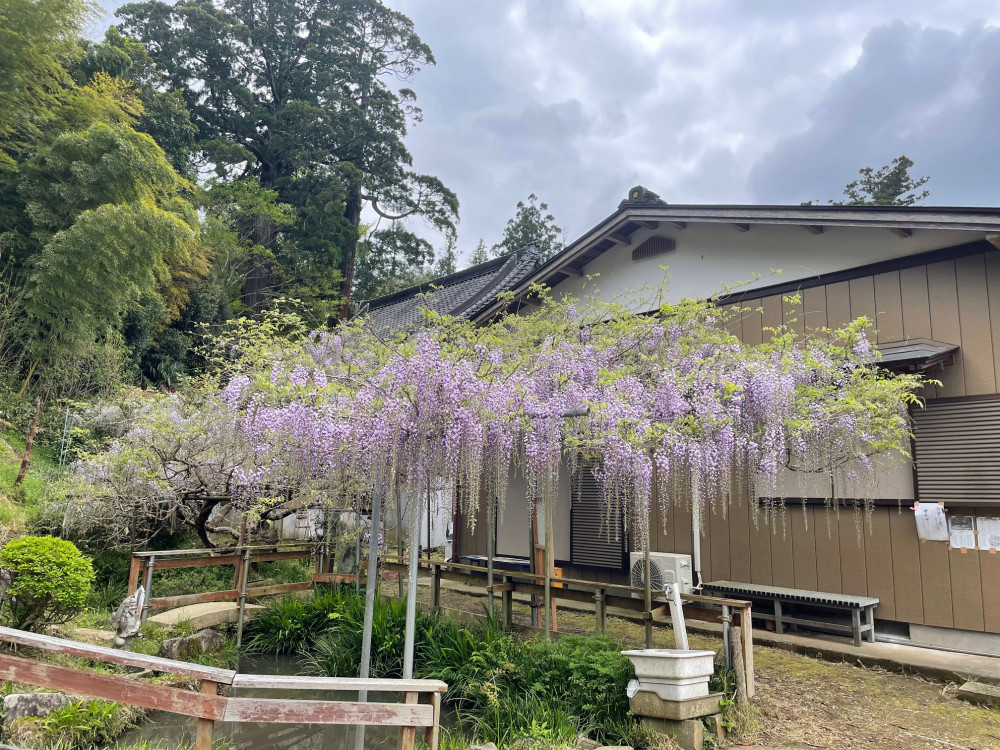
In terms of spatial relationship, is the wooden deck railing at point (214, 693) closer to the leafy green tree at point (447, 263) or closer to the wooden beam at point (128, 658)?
the wooden beam at point (128, 658)

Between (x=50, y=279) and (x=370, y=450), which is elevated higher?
(x=50, y=279)

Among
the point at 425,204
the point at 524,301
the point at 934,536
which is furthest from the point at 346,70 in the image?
the point at 934,536

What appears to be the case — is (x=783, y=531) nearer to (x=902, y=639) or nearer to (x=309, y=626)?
(x=902, y=639)

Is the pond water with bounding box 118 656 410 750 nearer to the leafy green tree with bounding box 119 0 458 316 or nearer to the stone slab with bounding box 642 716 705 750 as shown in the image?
the stone slab with bounding box 642 716 705 750

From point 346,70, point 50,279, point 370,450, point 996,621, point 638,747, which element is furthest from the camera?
point 346,70

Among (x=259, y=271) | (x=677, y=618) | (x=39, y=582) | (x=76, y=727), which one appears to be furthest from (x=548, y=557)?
(x=259, y=271)

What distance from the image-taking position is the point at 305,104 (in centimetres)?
1962

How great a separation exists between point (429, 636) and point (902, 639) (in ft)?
14.3

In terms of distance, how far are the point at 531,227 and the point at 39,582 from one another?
25.1 metres

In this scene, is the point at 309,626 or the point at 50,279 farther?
the point at 50,279

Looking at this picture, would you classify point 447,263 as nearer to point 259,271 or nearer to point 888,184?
point 259,271

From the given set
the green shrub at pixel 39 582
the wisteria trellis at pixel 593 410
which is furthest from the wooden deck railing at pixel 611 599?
the green shrub at pixel 39 582

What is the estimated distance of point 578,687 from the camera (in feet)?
14.5

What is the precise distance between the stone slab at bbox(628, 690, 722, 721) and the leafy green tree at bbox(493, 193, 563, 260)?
24953 millimetres
